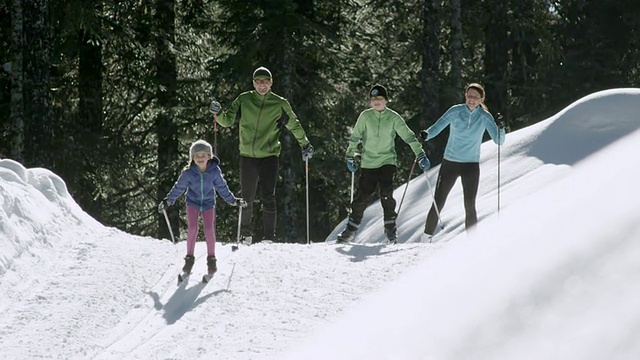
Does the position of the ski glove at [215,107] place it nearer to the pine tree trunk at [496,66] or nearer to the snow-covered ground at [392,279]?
the snow-covered ground at [392,279]

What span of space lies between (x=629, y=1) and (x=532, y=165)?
13.6m

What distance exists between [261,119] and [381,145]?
1289 mm

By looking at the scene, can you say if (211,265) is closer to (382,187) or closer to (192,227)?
(192,227)

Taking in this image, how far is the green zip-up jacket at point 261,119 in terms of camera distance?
10.7m

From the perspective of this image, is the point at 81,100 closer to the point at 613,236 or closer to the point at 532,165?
the point at 532,165

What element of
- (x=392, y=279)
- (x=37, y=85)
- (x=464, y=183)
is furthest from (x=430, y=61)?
(x=392, y=279)

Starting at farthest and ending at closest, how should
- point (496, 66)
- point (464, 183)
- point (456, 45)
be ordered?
point (496, 66) → point (456, 45) → point (464, 183)

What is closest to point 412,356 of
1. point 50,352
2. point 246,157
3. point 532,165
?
point 50,352

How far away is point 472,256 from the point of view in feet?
8.23

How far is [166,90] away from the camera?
20.9m

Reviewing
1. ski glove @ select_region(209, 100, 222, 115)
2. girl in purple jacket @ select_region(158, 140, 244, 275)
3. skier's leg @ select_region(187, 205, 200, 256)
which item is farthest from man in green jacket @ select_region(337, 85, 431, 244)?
skier's leg @ select_region(187, 205, 200, 256)

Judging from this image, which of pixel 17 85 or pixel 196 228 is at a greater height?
pixel 17 85

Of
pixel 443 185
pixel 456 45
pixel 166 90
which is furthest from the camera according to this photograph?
pixel 456 45

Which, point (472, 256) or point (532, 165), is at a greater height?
point (472, 256)
